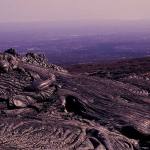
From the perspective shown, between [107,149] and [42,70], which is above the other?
[42,70]

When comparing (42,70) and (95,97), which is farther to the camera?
(42,70)

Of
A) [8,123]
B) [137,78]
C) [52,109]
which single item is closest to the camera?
[8,123]

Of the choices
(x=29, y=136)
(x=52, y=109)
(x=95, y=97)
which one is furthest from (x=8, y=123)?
(x=95, y=97)

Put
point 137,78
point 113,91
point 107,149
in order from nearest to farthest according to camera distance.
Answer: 1. point 107,149
2. point 113,91
3. point 137,78

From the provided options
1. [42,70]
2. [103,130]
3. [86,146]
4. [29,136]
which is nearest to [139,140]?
[103,130]

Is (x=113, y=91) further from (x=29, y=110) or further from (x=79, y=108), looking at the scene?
(x=29, y=110)

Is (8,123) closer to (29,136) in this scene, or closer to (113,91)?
(29,136)
